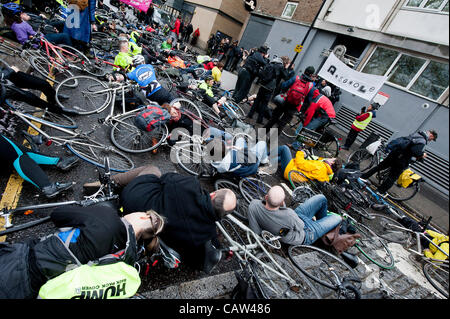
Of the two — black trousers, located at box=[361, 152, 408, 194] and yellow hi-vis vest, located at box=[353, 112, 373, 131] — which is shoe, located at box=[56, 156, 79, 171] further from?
yellow hi-vis vest, located at box=[353, 112, 373, 131]

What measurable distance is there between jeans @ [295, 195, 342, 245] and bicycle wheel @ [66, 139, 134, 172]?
11.2 feet

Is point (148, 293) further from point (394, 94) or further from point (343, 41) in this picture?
point (343, 41)

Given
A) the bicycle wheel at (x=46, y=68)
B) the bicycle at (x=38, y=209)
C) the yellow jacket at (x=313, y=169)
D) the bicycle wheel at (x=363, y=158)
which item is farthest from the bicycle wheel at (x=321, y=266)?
the bicycle wheel at (x=46, y=68)

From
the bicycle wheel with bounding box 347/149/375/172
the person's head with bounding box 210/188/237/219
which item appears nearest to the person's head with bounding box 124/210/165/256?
the person's head with bounding box 210/188/237/219

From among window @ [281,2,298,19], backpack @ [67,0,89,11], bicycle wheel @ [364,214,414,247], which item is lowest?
bicycle wheel @ [364,214,414,247]

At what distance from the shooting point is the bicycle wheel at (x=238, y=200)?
3929 millimetres

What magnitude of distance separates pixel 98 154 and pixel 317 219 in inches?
177

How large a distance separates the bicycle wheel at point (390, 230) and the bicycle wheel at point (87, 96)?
24.4 feet

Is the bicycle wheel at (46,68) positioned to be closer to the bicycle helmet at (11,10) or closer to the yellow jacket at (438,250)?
the bicycle helmet at (11,10)

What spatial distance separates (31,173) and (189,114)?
3.50m

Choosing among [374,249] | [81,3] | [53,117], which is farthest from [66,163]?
[374,249]

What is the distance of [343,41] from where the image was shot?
39.3ft

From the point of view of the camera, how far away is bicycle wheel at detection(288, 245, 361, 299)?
3.04 meters
